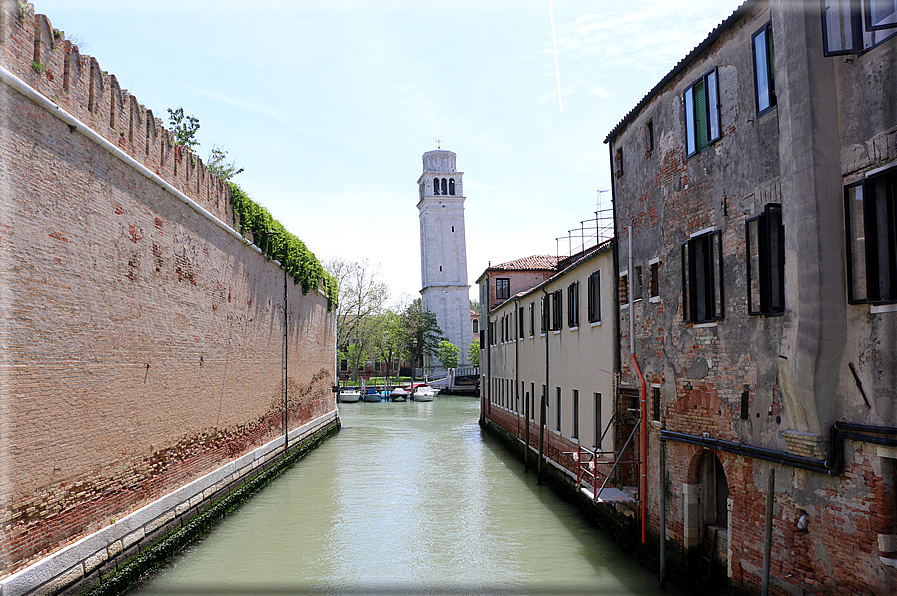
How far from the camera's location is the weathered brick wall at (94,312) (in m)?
6.38

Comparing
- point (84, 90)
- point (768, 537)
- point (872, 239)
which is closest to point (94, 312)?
point (84, 90)

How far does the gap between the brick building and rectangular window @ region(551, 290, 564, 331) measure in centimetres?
546

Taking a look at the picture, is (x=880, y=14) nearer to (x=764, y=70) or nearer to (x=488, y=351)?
(x=764, y=70)

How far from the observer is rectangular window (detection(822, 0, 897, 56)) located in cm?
525

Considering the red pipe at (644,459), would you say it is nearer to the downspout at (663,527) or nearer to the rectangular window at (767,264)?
the downspout at (663,527)

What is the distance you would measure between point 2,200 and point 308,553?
6343mm

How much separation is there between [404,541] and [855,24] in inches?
354

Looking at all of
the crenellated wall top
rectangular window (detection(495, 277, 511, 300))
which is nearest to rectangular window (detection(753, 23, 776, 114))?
the crenellated wall top

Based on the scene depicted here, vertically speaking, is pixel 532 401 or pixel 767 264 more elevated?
pixel 767 264

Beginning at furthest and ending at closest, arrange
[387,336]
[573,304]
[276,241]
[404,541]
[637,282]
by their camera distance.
Result: 1. [387,336]
2. [276,241]
3. [573,304]
4. [404,541]
5. [637,282]

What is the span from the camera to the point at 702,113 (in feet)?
26.3

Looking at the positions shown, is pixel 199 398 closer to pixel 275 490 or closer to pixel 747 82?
pixel 275 490

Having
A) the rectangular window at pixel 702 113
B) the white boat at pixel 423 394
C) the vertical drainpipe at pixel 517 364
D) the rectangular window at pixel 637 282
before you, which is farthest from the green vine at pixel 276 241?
the white boat at pixel 423 394

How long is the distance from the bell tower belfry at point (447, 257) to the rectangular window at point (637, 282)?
53.6 m
